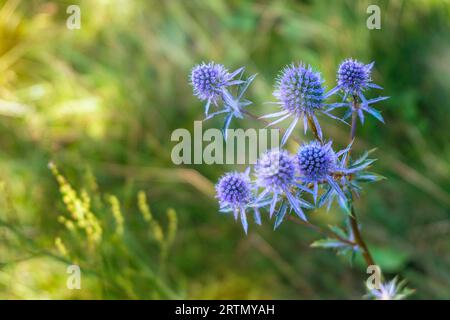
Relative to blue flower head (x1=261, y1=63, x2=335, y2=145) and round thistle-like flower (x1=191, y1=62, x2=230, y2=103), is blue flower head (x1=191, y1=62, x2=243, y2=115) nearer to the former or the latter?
round thistle-like flower (x1=191, y1=62, x2=230, y2=103)

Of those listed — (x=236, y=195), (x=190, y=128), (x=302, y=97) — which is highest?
(x=190, y=128)

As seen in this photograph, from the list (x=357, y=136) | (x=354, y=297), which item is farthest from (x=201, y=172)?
(x=354, y=297)

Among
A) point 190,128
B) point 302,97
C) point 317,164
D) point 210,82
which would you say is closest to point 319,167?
point 317,164

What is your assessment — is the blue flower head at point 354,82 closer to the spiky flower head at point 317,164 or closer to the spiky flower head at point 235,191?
the spiky flower head at point 317,164

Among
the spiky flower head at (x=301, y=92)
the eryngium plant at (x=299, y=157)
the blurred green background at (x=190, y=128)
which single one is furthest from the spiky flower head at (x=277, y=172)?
the blurred green background at (x=190, y=128)

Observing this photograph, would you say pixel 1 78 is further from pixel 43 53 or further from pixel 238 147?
pixel 238 147

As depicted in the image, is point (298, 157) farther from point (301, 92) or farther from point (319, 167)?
point (301, 92)

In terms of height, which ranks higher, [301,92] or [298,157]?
[301,92]

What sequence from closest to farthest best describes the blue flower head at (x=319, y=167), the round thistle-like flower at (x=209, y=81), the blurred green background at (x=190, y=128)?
the blue flower head at (x=319, y=167), the round thistle-like flower at (x=209, y=81), the blurred green background at (x=190, y=128)

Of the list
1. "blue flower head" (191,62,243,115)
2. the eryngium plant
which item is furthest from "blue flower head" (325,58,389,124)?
"blue flower head" (191,62,243,115)

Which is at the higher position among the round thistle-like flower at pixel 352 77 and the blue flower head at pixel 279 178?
the round thistle-like flower at pixel 352 77
